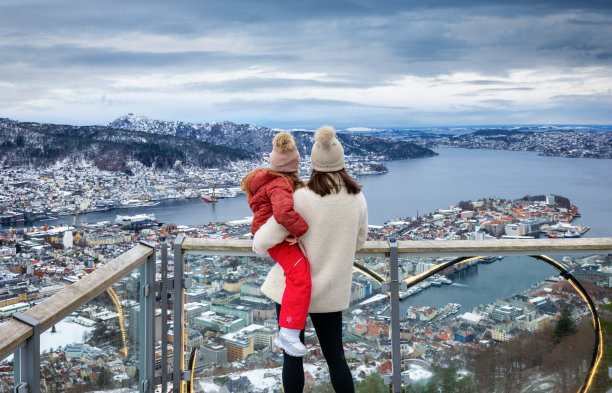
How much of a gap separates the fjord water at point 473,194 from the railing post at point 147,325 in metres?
1.21

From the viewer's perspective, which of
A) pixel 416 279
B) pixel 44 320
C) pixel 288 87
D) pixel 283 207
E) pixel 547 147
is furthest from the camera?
pixel 288 87

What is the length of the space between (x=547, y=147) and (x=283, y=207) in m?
46.4

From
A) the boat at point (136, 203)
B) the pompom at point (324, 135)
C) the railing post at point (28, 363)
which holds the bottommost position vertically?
the boat at point (136, 203)

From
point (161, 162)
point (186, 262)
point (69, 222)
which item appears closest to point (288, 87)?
point (161, 162)

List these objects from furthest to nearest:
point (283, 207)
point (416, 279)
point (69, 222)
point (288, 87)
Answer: point (288, 87) → point (69, 222) → point (416, 279) → point (283, 207)

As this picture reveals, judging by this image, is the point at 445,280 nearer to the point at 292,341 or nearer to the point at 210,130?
the point at 292,341

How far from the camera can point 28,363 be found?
4.16ft

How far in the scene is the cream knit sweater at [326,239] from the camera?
192 centimetres

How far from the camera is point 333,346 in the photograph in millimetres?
2049

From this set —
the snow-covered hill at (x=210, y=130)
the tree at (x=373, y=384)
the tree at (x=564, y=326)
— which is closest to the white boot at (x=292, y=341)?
the tree at (x=373, y=384)

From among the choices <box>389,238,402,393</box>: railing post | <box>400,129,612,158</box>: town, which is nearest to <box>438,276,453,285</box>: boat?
<box>389,238,402,393</box>: railing post

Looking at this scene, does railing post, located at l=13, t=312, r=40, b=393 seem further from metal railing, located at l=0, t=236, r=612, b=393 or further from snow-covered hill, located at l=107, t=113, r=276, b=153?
snow-covered hill, located at l=107, t=113, r=276, b=153

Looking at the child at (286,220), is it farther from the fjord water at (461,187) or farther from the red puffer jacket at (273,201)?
the fjord water at (461,187)

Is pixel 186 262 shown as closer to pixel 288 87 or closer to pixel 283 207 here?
pixel 283 207
